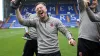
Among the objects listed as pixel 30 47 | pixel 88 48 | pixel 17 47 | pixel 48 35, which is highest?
pixel 48 35

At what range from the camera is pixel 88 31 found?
5996mm

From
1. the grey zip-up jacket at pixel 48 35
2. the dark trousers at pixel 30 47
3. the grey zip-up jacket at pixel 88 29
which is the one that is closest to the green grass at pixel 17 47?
the dark trousers at pixel 30 47

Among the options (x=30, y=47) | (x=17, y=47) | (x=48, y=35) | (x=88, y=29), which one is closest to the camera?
(x=48, y=35)

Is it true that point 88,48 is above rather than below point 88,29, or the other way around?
below

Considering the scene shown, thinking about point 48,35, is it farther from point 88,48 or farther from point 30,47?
point 30,47

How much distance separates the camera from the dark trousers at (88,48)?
604cm

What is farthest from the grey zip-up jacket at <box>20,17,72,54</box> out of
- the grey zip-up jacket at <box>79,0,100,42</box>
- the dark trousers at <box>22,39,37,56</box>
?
the dark trousers at <box>22,39,37,56</box>

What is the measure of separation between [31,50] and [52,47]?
254 centimetres

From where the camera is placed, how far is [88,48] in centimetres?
606

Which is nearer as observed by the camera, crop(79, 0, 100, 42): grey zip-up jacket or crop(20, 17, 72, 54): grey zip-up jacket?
crop(20, 17, 72, 54): grey zip-up jacket

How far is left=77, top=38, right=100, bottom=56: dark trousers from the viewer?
6041 millimetres

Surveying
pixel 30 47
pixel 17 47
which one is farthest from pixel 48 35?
pixel 17 47

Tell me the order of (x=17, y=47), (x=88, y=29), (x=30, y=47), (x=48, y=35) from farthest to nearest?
A: (x=17, y=47) → (x=30, y=47) → (x=88, y=29) → (x=48, y=35)

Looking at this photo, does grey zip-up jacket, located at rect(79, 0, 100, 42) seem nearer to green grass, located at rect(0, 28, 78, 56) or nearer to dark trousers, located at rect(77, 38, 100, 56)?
dark trousers, located at rect(77, 38, 100, 56)
